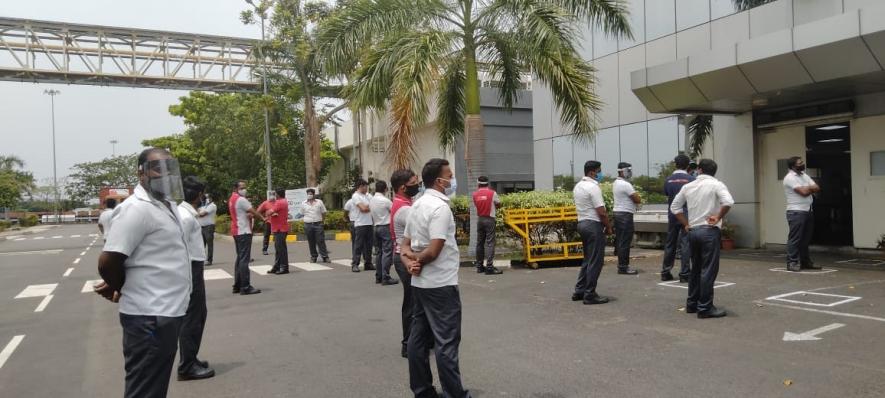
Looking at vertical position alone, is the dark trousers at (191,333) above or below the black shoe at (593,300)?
above

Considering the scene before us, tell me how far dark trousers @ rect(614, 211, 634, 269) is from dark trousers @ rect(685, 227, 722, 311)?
126 inches

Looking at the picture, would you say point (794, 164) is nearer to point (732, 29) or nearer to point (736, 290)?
point (736, 290)

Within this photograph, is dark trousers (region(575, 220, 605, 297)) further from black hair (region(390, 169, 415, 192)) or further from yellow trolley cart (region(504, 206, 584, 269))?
yellow trolley cart (region(504, 206, 584, 269))

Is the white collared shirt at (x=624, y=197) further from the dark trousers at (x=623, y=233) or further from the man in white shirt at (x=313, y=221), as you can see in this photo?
the man in white shirt at (x=313, y=221)

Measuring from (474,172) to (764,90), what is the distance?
229 inches

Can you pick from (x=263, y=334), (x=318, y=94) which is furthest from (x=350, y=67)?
(x=318, y=94)

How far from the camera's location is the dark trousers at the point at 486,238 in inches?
459

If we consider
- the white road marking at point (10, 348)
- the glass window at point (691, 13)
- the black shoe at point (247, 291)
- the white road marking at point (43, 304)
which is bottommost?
the white road marking at point (10, 348)

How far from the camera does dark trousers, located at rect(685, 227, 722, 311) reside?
23.4 feet

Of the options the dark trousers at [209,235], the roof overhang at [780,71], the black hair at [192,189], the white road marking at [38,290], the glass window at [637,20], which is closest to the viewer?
the black hair at [192,189]

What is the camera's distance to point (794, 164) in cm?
1020

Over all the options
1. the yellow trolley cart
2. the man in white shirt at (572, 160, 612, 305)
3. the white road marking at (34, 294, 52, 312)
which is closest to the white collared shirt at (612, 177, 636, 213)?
the yellow trolley cart

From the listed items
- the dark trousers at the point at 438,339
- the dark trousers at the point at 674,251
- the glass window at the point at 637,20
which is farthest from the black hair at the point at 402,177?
the glass window at the point at 637,20

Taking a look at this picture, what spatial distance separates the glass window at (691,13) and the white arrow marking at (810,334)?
982 cm
